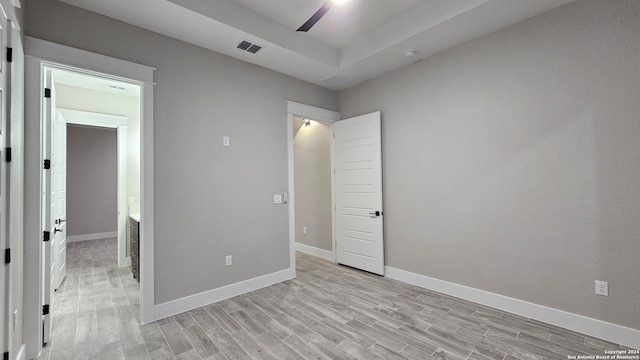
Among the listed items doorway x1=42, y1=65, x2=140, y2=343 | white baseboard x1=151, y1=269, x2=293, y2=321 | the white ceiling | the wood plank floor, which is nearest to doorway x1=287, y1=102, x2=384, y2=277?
white baseboard x1=151, y1=269, x2=293, y2=321

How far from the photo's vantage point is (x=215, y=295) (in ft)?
10.3

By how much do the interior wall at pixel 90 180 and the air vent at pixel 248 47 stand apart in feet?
19.4

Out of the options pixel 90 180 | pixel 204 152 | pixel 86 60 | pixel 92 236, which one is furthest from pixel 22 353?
pixel 90 180

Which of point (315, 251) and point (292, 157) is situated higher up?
point (292, 157)

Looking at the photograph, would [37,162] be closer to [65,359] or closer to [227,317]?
[65,359]

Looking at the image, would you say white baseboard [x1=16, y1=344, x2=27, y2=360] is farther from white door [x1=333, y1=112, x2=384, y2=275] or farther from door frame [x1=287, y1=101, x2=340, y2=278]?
white door [x1=333, y1=112, x2=384, y2=275]

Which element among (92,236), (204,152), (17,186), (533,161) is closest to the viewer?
(17,186)

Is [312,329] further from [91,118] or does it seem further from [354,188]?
[91,118]

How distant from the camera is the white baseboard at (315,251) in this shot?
4848 mm

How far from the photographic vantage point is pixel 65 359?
2.10 meters

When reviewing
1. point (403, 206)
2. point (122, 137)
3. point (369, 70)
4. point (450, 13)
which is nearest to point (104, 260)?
point (122, 137)

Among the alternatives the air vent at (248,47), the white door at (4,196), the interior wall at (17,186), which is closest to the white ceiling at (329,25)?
the air vent at (248,47)

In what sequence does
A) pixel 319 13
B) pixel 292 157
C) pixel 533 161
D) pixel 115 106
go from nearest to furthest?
pixel 319 13 < pixel 533 161 < pixel 292 157 < pixel 115 106

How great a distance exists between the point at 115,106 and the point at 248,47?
3071 millimetres
